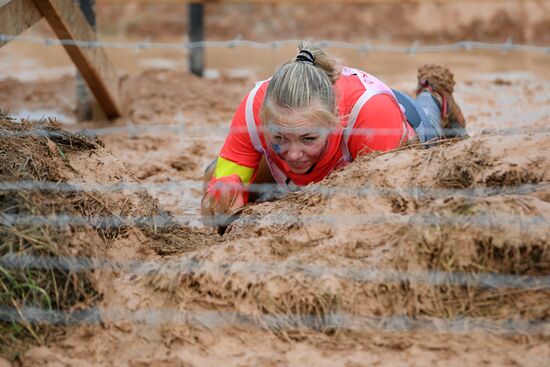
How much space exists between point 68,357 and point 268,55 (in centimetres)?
783

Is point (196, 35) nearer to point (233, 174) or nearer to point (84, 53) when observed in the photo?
point (84, 53)

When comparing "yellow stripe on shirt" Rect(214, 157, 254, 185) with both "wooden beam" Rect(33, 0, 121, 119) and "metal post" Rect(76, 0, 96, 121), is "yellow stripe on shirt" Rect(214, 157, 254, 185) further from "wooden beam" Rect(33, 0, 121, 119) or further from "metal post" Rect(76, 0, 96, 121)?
"metal post" Rect(76, 0, 96, 121)

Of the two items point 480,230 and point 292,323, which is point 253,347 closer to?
point 292,323

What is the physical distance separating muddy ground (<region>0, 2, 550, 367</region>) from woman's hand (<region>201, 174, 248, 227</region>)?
662 millimetres

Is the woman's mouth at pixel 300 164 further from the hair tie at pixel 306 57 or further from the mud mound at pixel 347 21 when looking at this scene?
the mud mound at pixel 347 21

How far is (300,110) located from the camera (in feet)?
11.9

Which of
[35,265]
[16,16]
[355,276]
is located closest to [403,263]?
[355,276]

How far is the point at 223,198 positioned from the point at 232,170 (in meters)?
0.16

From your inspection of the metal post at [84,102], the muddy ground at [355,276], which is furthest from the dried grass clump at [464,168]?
the metal post at [84,102]

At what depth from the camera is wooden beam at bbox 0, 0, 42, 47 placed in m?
4.27

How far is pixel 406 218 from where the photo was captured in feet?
9.89

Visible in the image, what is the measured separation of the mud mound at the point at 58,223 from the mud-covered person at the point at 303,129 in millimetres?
500

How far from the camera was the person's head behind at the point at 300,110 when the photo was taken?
3629 mm

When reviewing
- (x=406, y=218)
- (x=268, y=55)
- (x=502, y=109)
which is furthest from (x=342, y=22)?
(x=406, y=218)
